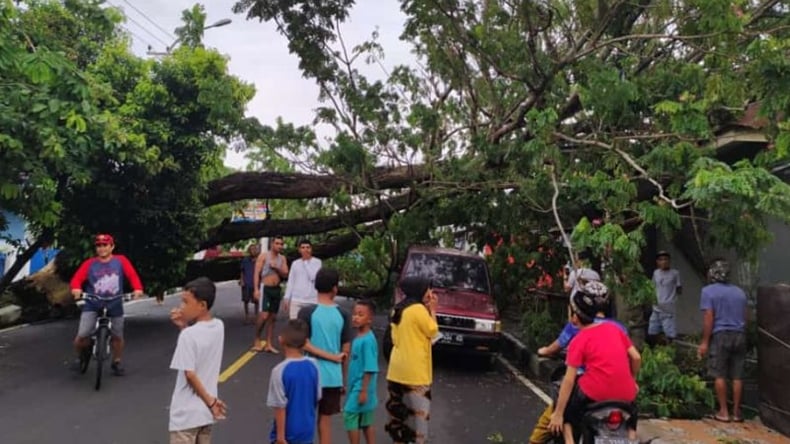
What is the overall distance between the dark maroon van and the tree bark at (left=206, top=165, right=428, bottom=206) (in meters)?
2.28

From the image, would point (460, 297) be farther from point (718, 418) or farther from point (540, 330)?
point (718, 418)

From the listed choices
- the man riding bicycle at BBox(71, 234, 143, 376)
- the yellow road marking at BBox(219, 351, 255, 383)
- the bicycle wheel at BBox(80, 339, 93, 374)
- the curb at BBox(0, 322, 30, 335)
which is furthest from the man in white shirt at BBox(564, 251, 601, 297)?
the curb at BBox(0, 322, 30, 335)

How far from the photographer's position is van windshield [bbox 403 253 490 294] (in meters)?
11.1

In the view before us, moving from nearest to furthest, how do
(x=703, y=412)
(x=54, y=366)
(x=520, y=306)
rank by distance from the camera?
(x=703, y=412)
(x=54, y=366)
(x=520, y=306)

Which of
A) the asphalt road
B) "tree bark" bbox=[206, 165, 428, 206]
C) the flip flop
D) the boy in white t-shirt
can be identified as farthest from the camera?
"tree bark" bbox=[206, 165, 428, 206]

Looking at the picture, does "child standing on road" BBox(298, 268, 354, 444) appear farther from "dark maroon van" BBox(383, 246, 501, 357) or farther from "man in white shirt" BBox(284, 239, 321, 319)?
"dark maroon van" BBox(383, 246, 501, 357)

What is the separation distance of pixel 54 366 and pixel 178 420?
599 cm

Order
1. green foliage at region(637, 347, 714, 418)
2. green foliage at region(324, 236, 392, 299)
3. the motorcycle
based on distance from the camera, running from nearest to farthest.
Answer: the motorcycle < green foliage at region(637, 347, 714, 418) < green foliage at region(324, 236, 392, 299)

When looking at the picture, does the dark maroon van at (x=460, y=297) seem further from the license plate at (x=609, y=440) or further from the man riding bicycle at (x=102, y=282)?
the license plate at (x=609, y=440)

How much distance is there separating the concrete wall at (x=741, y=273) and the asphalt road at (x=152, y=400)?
4618 millimetres

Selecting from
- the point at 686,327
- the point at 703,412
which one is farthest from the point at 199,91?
the point at 686,327

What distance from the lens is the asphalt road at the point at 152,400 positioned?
591 centimetres

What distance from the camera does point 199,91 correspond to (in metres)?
11.3

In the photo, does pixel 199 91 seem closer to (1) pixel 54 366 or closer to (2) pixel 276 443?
(1) pixel 54 366
